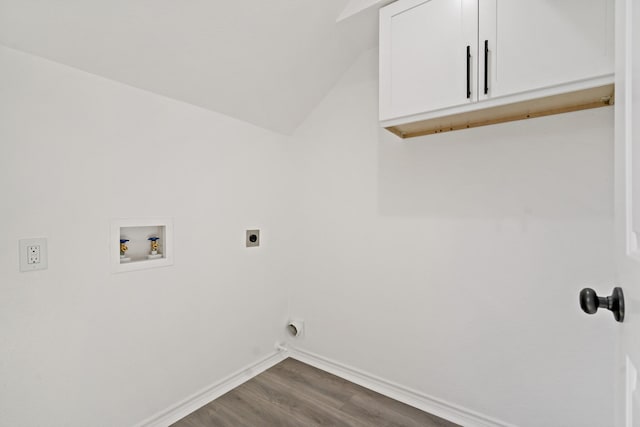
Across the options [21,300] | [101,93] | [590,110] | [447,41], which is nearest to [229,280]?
[21,300]

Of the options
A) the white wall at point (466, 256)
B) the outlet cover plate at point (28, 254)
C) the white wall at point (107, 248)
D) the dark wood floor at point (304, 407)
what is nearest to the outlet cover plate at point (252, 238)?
the white wall at point (107, 248)

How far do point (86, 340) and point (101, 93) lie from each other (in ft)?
3.92

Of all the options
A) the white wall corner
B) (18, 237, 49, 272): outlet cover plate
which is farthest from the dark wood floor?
the white wall corner

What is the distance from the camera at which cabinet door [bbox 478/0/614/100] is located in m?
1.13

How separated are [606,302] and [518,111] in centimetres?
115

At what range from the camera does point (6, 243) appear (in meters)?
1.21

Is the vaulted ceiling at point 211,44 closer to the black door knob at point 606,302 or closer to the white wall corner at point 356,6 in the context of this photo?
the white wall corner at point 356,6

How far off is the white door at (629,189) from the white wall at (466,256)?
0.99 m

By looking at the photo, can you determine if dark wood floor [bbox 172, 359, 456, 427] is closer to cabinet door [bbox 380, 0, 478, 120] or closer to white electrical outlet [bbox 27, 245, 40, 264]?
white electrical outlet [bbox 27, 245, 40, 264]

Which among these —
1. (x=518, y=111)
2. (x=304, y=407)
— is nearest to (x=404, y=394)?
(x=304, y=407)

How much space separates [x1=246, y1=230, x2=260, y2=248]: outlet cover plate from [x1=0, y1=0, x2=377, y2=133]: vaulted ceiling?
82 cm

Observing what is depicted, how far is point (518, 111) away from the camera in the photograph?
147cm

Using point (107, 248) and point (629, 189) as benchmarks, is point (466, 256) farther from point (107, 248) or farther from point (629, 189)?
point (107, 248)

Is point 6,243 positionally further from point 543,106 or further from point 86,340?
point 543,106
